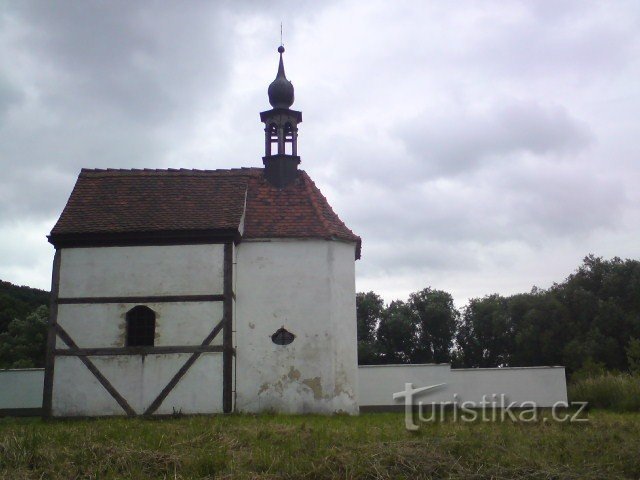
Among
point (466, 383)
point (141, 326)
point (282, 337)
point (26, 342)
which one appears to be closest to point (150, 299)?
point (141, 326)

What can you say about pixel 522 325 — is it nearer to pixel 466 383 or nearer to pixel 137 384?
pixel 466 383

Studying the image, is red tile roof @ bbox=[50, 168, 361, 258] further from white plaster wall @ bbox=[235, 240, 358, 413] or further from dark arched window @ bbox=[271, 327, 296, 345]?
dark arched window @ bbox=[271, 327, 296, 345]

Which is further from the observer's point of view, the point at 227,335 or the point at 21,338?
the point at 21,338

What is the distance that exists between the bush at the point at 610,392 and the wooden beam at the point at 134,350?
1017 cm

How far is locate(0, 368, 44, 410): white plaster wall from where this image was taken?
66.8ft

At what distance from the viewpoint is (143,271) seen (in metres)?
18.2

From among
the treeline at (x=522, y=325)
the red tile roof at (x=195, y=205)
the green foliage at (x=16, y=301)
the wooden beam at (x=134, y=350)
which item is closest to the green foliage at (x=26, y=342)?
the green foliage at (x=16, y=301)

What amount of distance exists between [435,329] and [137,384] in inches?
1375

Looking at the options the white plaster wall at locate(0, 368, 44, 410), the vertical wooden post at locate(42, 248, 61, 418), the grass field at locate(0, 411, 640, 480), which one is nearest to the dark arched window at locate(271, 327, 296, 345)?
the vertical wooden post at locate(42, 248, 61, 418)

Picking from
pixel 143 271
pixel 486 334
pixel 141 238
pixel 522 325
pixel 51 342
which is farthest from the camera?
pixel 486 334

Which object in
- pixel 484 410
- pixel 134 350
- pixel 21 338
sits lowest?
pixel 484 410

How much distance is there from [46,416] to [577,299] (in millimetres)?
32085

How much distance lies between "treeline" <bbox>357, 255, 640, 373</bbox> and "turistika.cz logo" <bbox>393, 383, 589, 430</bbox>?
1398cm

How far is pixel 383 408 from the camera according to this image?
69.0 feet
